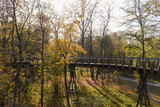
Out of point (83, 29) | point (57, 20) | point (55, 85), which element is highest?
point (57, 20)

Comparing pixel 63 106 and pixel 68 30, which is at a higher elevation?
pixel 68 30

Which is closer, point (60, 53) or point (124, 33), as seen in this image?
point (60, 53)

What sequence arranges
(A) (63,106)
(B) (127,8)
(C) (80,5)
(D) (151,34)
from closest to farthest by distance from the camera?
(A) (63,106) → (D) (151,34) → (B) (127,8) → (C) (80,5)

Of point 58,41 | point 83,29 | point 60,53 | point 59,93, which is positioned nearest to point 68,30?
point 58,41

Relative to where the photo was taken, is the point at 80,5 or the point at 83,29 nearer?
the point at 80,5

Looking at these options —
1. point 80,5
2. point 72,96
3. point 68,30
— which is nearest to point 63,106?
point 72,96

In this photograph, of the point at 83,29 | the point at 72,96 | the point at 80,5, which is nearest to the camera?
the point at 72,96

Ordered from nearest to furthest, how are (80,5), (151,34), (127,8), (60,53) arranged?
(60,53) < (151,34) < (127,8) < (80,5)

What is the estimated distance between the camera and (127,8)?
15.9 m

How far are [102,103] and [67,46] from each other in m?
7.59

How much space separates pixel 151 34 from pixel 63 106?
1298 cm

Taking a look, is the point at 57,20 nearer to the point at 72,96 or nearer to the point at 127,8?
the point at 127,8

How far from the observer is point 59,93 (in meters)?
15.1

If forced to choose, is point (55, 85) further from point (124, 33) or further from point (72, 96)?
point (124, 33)
